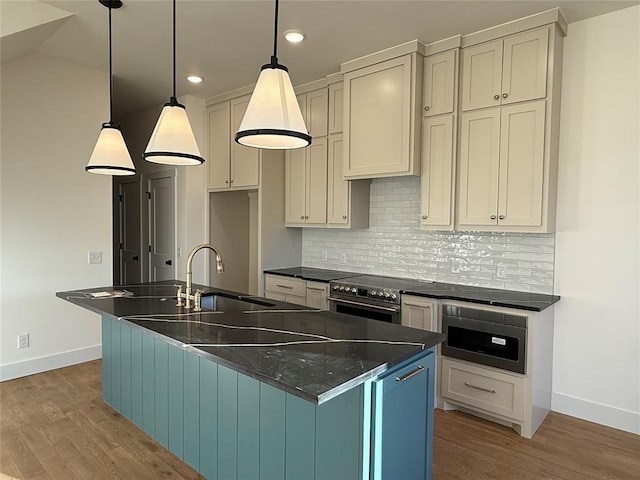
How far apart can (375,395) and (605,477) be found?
6.01 feet

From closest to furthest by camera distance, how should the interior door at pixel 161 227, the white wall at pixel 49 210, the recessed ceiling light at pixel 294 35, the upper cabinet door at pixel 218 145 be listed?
1. the recessed ceiling light at pixel 294 35
2. the white wall at pixel 49 210
3. the upper cabinet door at pixel 218 145
4. the interior door at pixel 161 227

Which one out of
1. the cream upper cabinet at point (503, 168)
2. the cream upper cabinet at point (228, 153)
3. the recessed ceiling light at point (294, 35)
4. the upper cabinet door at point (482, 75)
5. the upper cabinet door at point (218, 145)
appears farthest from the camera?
the upper cabinet door at point (218, 145)

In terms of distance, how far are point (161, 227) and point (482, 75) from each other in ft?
13.5

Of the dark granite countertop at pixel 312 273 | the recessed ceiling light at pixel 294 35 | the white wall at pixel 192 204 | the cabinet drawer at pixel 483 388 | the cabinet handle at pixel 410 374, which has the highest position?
the recessed ceiling light at pixel 294 35

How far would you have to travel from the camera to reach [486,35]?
306 cm

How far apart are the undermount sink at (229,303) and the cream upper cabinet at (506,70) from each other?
7.12 ft

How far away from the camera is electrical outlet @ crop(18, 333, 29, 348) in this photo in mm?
3737

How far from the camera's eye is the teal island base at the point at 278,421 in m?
1.56

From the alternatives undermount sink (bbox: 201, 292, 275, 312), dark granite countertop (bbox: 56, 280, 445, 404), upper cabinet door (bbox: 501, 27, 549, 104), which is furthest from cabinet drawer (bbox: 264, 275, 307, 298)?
upper cabinet door (bbox: 501, 27, 549, 104)

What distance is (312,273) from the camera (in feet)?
14.1

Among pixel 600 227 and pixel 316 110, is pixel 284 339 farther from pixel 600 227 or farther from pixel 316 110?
pixel 316 110

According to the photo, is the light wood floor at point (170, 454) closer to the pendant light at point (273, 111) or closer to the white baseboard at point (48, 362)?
the white baseboard at point (48, 362)

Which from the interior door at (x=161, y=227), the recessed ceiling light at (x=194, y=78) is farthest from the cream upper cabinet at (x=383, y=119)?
the interior door at (x=161, y=227)

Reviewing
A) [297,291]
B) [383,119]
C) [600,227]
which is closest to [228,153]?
[297,291]
